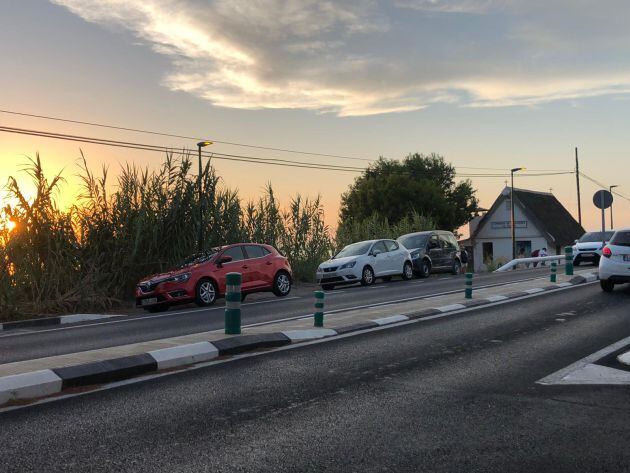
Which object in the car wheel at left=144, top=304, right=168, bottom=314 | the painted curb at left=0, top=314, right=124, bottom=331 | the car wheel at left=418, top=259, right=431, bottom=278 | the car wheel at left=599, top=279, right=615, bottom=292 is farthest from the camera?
the car wheel at left=418, top=259, right=431, bottom=278

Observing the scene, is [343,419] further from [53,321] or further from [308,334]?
[53,321]

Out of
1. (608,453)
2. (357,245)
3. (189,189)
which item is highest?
(189,189)

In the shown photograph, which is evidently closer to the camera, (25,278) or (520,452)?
(520,452)

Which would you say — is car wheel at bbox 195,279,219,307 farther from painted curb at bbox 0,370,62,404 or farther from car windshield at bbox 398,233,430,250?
car windshield at bbox 398,233,430,250

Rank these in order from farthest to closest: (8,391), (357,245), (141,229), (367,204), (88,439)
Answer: (367,204) < (357,245) < (141,229) < (8,391) < (88,439)

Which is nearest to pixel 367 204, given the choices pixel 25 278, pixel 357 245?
pixel 357 245

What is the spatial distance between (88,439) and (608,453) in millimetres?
3516

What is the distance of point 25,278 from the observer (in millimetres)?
16562

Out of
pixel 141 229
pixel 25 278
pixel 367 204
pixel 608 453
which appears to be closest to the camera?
pixel 608 453

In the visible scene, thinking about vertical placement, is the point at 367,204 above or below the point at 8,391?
above

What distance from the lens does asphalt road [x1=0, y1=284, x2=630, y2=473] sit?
13.6ft

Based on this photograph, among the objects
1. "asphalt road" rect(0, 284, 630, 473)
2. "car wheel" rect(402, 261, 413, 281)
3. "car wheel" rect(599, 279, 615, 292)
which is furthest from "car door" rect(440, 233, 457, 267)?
"asphalt road" rect(0, 284, 630, 473)

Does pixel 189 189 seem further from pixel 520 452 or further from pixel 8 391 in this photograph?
pixel 520 452

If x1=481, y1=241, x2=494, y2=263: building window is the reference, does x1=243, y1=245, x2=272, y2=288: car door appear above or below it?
below
